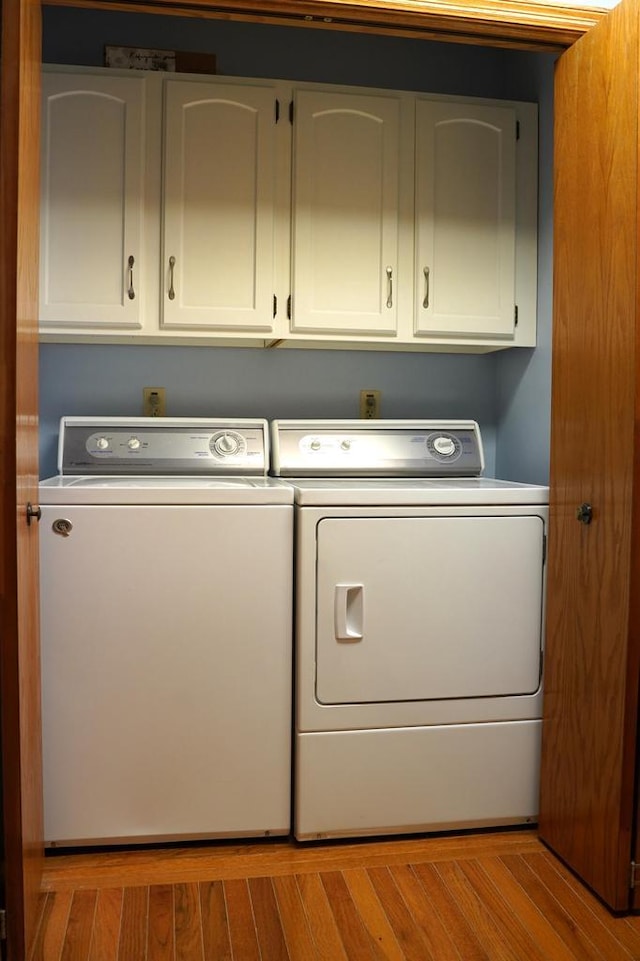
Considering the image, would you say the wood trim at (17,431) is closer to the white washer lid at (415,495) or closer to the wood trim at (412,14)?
the wood trim at (412,14)

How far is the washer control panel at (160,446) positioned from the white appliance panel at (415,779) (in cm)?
91

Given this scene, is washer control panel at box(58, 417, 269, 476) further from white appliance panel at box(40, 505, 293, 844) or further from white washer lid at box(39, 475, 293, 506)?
white appliance panel at box(40, 505, 293, 844)

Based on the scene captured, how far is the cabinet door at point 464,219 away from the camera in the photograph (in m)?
2.63

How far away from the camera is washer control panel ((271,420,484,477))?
2.75 meters

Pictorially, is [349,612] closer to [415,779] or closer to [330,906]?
[415,779]

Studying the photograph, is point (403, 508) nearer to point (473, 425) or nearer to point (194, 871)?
point (473, 425)

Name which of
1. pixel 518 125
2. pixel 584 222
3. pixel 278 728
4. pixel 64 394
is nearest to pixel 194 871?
pixel 278 728

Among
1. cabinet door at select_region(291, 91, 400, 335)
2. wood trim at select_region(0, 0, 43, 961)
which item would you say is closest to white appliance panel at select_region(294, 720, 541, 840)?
→ wood trim at select_region(0, 0, 43, 961)

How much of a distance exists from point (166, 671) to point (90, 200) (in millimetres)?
1354

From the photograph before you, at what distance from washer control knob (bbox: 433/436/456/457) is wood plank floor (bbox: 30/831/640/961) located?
120 cm

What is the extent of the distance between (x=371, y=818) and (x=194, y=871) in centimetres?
49

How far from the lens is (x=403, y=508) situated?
228 cm

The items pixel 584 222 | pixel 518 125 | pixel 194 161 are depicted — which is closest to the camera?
pixel 584 222

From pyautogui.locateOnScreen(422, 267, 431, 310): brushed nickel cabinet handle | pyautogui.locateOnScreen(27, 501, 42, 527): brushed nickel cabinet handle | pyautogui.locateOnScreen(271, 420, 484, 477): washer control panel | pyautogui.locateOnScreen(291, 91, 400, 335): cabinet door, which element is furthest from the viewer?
pyautogui.locateOnScreen(271, 420, 484, 477): washer control panel
